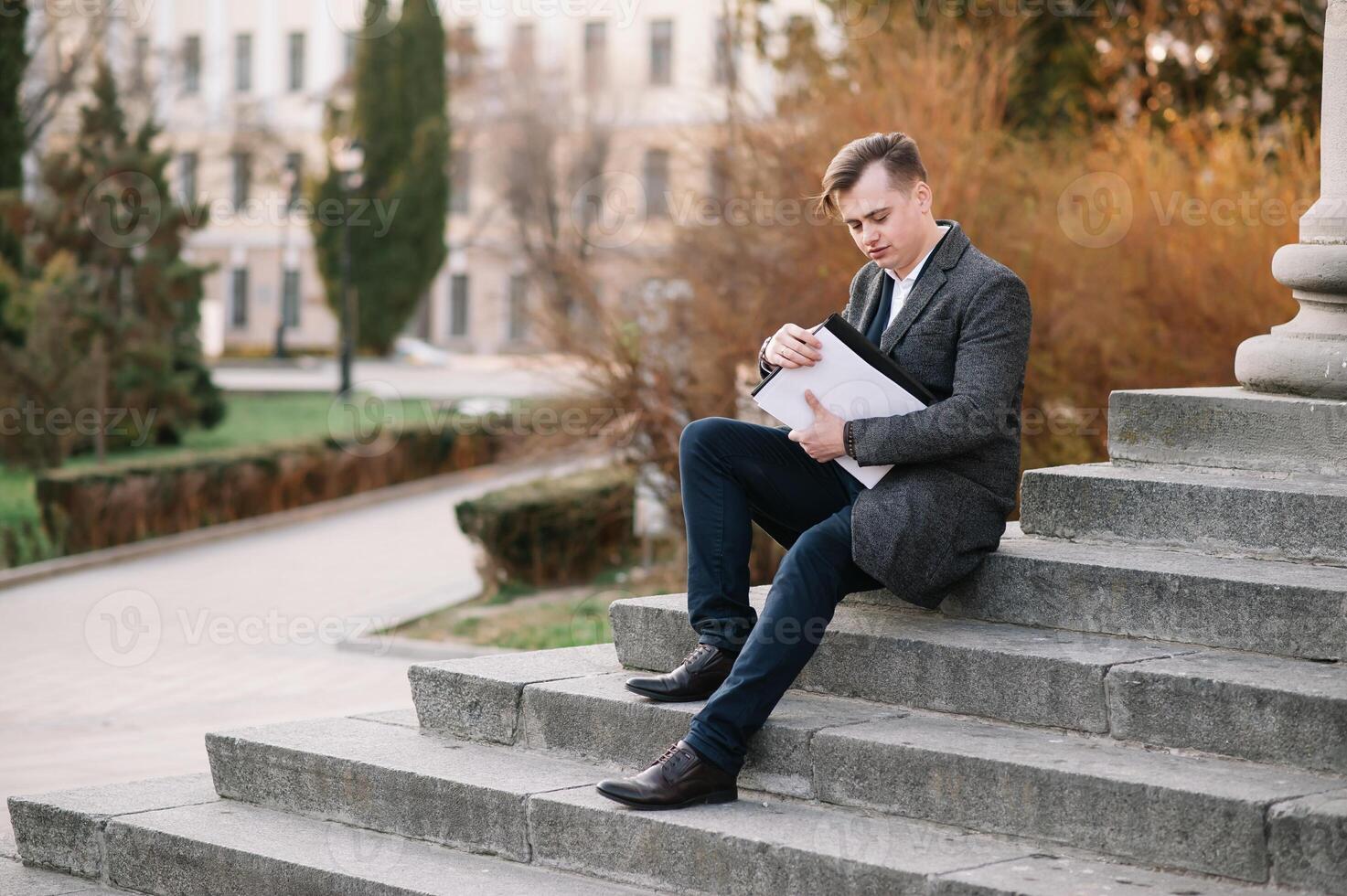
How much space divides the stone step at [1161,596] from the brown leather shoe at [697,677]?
504mm

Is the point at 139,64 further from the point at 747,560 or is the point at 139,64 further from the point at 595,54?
the point at 747,560

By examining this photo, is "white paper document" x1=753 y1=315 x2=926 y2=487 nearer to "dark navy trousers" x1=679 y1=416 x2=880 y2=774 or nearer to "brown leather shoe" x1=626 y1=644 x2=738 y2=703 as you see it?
"dark navy trousers" x1=679 y1=416 x2=880 y2=774

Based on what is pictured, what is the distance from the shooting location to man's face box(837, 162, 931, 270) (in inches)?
178

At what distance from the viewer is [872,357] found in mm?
4520

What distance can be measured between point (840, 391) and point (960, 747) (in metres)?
1.03

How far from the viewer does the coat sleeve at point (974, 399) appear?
4.35m

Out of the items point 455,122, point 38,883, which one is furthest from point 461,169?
point 38,883

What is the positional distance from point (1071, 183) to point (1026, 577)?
23.4 feet

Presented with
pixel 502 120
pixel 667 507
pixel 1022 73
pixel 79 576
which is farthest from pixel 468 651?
pixel 502 120

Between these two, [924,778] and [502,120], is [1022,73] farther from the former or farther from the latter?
[502,120]
